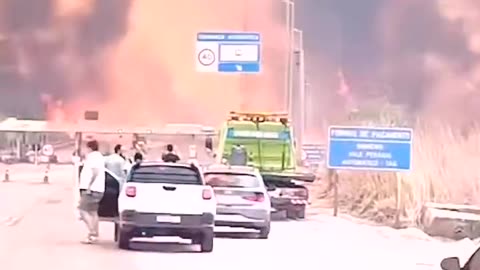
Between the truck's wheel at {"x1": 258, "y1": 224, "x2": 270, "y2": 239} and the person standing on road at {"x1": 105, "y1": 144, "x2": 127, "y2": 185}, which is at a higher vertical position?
the person standing on road at {"x1": 105, "y1": 144, "x2": 127, "y2": 185}

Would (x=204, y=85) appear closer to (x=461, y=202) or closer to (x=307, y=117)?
(x=307, y=117)

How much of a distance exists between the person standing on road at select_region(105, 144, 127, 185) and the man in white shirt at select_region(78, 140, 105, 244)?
0.04m

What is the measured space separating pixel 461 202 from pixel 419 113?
49cm

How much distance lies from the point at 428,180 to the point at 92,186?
1691 millimetres

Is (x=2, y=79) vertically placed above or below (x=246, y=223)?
above

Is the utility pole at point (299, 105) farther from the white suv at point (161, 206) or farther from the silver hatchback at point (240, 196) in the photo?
the white suv at point (161, 206)

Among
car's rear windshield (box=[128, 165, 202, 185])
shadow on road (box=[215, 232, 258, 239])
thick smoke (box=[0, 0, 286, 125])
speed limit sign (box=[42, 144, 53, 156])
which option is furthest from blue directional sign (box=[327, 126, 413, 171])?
speed limit sign (box=[42, 144, 53, 156])

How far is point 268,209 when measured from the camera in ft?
19.8

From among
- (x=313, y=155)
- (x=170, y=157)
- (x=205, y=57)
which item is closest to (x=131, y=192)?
(x=170, y=157)

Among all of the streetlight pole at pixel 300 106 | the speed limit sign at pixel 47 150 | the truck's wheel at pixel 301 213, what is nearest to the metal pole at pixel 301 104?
the streetlight pole at pixel 300 106

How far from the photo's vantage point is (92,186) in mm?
6039

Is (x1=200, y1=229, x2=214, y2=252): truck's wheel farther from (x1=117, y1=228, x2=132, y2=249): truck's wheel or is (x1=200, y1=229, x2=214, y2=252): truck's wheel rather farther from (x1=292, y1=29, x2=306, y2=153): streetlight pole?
(x1=292, y1=29, x2=306, y2=153): streetlight pole

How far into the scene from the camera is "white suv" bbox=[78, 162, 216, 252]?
233 inches

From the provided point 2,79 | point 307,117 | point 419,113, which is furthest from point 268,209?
point 2,79
